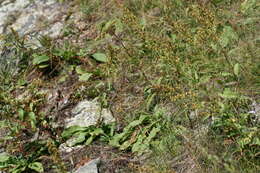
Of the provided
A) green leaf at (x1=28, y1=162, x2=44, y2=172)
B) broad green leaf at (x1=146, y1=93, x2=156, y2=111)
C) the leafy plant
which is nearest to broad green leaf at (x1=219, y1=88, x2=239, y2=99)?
broad green leaf at (x1=146, y1=93, x2=156, y2=111)

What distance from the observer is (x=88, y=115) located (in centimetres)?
402

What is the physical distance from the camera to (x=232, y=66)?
350 cm

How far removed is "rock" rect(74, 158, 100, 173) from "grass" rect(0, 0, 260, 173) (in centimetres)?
23

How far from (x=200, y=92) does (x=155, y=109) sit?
1.37ft

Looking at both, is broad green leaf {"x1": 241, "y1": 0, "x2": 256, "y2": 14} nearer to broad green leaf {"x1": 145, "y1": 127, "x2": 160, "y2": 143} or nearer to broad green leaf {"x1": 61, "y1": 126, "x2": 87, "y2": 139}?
broad green leaf {"x1": 145, "y1": 127, "x2": 160, "y2": 143}

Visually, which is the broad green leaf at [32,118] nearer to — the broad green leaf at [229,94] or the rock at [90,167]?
the rock at [90,167]

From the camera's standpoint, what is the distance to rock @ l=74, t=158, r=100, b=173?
3.28 metres

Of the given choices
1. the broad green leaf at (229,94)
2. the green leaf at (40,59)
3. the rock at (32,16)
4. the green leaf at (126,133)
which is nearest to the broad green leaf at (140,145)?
the green leaf at (126,133)

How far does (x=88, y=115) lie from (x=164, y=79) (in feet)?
2.57

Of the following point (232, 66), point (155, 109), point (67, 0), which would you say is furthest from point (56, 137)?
point (67, 0)

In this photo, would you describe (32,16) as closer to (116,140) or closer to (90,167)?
(116,140)

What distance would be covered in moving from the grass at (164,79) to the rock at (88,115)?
0.26ft

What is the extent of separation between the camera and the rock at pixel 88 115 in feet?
12.7

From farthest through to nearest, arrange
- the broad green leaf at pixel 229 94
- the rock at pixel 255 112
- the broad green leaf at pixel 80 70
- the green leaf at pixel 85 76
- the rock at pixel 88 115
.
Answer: the broad green leaf at pixel 80 70 < the green leaf at pixel 85 76 < the rock at pixel 88 115 < the broad green leaf at pixel 229 94 < the rock at pixel 255 112
